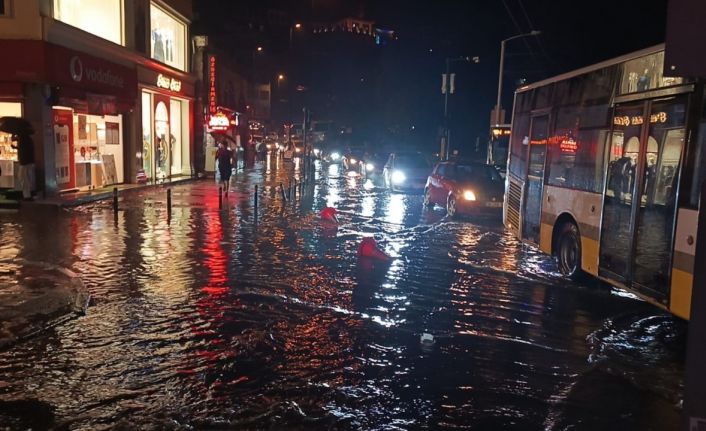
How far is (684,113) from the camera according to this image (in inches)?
276

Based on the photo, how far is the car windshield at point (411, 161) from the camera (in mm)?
27672

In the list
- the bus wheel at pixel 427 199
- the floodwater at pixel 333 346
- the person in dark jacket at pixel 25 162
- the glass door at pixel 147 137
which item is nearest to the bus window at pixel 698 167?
the floodwater at pixel 333 346

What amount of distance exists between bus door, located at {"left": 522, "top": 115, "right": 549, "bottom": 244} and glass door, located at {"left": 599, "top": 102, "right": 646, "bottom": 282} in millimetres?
2591

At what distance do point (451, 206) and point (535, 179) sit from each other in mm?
7258

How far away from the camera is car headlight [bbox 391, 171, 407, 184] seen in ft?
90.2

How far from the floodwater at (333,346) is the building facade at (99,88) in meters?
7.99

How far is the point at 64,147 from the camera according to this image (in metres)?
21.8

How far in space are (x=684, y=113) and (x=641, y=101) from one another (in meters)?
1.07

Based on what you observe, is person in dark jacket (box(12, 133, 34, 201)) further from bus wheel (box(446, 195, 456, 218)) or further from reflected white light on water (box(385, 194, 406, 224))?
bus wheel (box(446, 195, 456, 218))

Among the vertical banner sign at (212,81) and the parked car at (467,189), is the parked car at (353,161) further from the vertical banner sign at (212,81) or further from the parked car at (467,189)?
the parked car at (467,189)

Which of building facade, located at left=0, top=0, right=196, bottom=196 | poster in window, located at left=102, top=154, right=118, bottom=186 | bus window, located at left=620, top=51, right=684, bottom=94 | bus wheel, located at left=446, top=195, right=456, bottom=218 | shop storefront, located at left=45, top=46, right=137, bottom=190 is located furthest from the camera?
poster in window, located at left=102, top=154, right=118, bottom=186

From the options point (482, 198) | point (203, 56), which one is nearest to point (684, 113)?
point (482, 198)

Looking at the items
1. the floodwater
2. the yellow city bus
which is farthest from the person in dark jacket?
the yellow city bus

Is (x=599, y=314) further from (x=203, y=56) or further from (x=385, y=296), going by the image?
(x=203, y=56)
